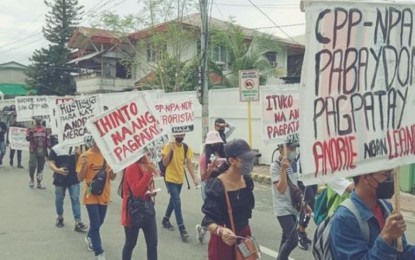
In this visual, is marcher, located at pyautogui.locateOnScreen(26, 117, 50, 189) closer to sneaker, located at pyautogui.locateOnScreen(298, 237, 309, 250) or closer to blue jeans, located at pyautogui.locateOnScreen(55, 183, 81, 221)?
blue jeans, located at pyautogui.locateOnScreen(55, 183, 81, 221)

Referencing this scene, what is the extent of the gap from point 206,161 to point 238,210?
8.16 feet

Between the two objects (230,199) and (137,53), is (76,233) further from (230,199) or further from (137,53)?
(137,53)

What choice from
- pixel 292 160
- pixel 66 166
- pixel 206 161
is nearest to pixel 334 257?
pixel 292 160

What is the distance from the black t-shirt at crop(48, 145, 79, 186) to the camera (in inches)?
320

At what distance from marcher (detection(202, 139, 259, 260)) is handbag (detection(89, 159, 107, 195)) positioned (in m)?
2.38

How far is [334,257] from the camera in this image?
8.54 ft

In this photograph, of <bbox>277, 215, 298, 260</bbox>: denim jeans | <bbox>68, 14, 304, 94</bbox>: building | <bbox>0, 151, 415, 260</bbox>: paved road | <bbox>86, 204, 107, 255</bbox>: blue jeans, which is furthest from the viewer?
<bbox>68, 14, 304, 94</bbox>: building

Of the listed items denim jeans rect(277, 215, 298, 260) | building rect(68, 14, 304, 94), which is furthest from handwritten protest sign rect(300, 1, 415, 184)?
building rect(68, 14, 304, 94)

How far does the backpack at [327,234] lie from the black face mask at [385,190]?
0.33 feet

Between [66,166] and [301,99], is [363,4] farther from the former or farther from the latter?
[66,166]

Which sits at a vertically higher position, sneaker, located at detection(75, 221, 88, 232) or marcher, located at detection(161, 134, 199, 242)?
marcher, located at detection(161, 134, 199, 242)

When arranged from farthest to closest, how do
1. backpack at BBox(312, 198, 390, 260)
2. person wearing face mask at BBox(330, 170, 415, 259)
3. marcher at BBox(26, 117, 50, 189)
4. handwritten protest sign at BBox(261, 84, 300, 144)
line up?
marcher at BBox(26, 117, 50, 189), handwritten protest sign at BBox(261, 84, 300, 144), backpack at BBox(312, 198, 390, 260), person wearing face mask at BBox(330, 170, 415, 259)

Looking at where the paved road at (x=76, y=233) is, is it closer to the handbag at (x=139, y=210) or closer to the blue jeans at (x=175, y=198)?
the blue jeans at (x=175, y=198)

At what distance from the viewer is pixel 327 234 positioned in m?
2.67
